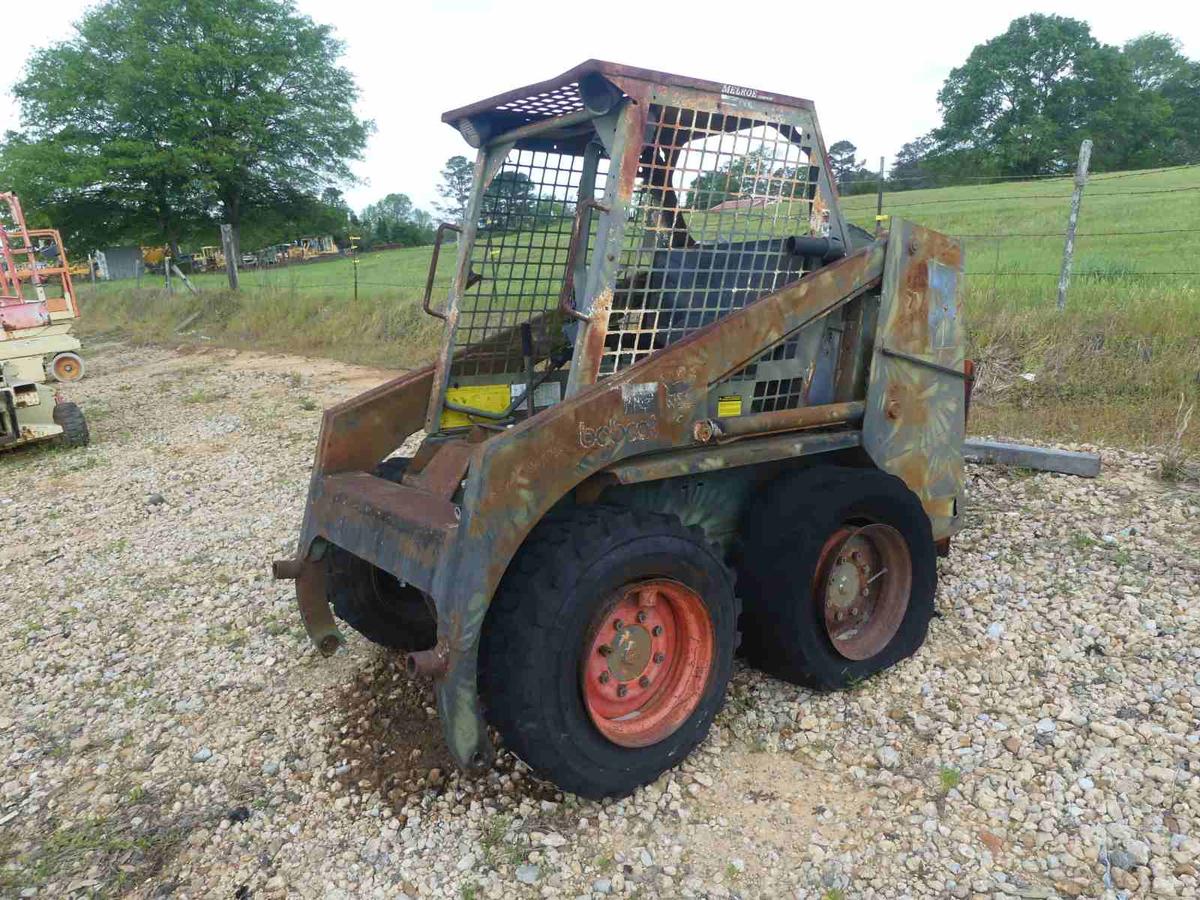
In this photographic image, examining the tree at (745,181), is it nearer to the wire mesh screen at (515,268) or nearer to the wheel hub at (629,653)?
→ the wire mesh screen at (515,268)

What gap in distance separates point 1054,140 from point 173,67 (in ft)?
155

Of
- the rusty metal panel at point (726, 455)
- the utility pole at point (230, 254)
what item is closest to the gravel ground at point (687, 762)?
the rusty metal panel at point (726, 455)

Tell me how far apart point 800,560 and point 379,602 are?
6.01 feet

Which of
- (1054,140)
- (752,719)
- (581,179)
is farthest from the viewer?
(1054,140)

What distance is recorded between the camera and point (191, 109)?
2405 centimetres

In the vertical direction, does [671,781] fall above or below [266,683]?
above

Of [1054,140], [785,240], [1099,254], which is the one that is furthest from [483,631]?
[1054,140]

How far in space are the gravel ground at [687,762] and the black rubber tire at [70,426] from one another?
4.39 meters

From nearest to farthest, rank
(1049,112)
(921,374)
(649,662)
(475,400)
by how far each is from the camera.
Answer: (649,662) < (921,374) < (475,400) < (1049,112)

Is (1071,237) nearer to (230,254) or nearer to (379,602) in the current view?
(379,602)

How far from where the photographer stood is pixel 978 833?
2697mm

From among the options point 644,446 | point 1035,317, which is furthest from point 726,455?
point 1035,317

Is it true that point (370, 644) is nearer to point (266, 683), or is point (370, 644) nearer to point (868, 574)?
point (266, 683)

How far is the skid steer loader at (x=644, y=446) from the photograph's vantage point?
106 inches
